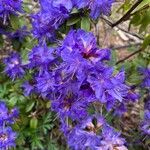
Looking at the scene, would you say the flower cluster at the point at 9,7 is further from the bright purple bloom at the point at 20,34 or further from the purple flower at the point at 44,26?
the bright purple bloom at the point at 20,34

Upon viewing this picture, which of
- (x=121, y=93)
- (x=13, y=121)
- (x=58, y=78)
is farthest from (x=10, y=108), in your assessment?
(x=121, y=93)

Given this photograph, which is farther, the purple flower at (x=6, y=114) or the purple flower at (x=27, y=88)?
the purple flower at (x=27, y=88)

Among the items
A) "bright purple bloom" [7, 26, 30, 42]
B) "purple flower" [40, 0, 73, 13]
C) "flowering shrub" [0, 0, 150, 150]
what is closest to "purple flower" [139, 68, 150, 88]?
"flowering shrub" [0, 0, 150, 150]

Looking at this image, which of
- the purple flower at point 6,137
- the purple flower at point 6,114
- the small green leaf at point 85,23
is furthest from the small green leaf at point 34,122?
the small green leaf at point 85,23

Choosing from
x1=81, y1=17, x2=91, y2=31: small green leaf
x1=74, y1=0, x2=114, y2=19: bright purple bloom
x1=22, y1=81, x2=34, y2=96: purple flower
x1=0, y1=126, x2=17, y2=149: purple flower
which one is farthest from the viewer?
x1=22, y1=81, x2=34, y2=96: purple flower

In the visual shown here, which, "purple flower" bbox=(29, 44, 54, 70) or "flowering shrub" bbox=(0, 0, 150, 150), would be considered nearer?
"flowering shrub" bbox=(0, 0, 150, 150)

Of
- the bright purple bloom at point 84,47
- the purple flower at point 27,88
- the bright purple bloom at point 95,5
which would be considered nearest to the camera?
the bright purple bloom at point 84,47

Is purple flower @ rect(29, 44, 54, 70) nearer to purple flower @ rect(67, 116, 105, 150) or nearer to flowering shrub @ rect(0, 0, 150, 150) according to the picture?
flowering shrub @ rect(0, 0, 150, 150)

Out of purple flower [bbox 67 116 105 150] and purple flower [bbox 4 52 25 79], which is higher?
purple flower [bbox 4 52 25 79]
